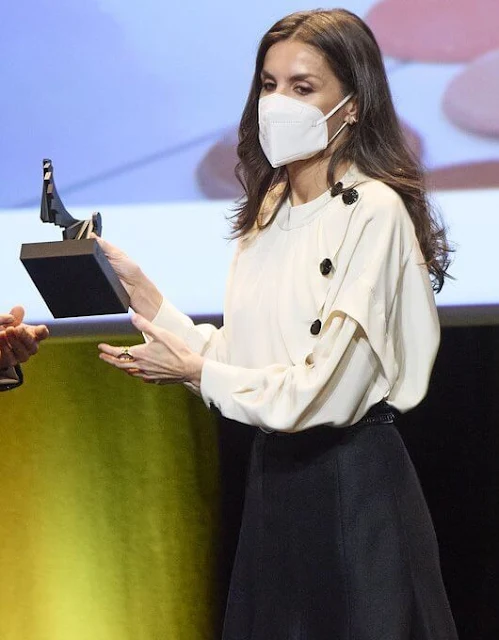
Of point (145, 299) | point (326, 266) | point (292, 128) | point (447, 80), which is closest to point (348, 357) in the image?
point (326, 266)

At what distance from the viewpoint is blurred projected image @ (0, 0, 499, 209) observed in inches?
91.0

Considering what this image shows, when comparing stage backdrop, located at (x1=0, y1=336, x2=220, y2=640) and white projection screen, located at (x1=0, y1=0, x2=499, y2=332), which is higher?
white projection screen, located at (x1=0, y1=0, x2=499, y2=332)

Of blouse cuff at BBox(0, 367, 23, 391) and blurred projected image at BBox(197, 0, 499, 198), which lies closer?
blouse cuff at BBox(0, 367, 23, 391)

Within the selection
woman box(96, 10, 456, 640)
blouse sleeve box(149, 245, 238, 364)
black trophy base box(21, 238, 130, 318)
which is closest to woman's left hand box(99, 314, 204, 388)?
woman box(96, 10, 456, 640)

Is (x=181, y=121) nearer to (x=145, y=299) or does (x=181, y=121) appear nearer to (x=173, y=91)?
(x=173, y=91)

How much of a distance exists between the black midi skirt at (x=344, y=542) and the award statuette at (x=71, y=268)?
0.36 meters

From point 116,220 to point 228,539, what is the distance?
838mm

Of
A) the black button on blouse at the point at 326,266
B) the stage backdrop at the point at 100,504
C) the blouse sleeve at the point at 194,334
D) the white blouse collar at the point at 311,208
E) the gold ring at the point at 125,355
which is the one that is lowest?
the stage backdrop at the point at 100,504

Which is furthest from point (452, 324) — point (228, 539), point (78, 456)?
point (78, 456)

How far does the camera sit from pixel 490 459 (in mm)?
2518

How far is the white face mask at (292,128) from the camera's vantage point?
1625 mm

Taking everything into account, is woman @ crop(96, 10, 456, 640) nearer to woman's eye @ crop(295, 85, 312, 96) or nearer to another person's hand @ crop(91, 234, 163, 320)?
woman's eye @ crop(295, 85, 312, 96)

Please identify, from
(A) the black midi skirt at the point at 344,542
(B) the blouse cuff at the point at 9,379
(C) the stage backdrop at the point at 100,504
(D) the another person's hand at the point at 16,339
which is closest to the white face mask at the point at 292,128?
(A) the black midi skirt at the point at 344,542

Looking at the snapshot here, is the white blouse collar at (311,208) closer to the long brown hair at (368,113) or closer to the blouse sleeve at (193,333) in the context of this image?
the long brown hair at (368,113)
